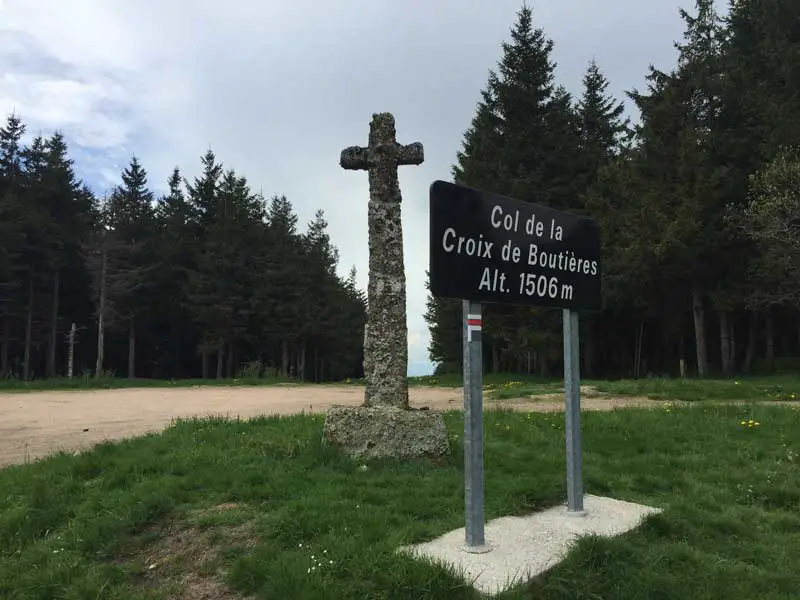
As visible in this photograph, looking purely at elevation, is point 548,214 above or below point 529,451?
above

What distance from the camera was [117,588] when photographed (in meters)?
3.86

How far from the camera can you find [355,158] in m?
7.17

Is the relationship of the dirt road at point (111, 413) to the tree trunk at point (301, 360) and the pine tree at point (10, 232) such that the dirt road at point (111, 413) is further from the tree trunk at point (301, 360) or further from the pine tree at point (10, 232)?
the tree trunk at point (301, 360)

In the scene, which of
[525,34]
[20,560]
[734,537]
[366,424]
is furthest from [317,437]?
[525,34]

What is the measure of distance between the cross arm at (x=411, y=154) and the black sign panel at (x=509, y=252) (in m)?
2.42

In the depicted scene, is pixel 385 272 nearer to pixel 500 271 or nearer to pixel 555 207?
pixel 500 271

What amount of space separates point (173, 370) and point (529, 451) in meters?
54.2

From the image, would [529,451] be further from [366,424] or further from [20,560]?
[20,560]

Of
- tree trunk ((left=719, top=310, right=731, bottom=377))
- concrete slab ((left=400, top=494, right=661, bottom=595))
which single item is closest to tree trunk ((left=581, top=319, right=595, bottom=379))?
tree trunk ((left=719, top=310, right=731, bottom=377))

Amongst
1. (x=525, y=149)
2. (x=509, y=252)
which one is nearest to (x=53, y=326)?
(x=525, y=149)

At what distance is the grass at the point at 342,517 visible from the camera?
12.4 ft

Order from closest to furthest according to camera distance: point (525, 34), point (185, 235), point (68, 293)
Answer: point (525, 34), point (68, 293), point (185, 235)

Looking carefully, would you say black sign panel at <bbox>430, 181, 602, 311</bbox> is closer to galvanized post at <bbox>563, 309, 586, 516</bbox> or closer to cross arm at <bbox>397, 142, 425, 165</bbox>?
galvanized post at <bbox>563, 309, 586, 516</bbox>

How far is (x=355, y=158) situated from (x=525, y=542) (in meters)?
4.46
